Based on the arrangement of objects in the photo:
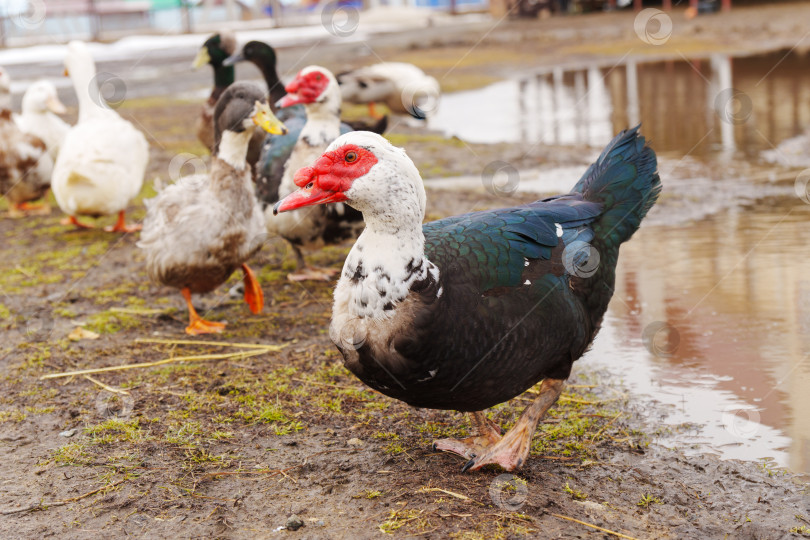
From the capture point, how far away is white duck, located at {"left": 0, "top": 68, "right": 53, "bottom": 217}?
23.5 ft

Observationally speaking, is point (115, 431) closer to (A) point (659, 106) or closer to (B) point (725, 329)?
(B) point (725, 329)

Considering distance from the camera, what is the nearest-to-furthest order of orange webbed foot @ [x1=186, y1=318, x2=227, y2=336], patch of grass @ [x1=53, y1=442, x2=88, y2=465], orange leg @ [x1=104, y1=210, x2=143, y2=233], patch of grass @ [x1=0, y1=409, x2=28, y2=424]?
1. patch of grass @ [x1=53, y1=442, x2=88, y2=465]
2. patch of grass @ [x1=0, y1=409, x2=28, y2=424]
3. orange webbed foot @ [x1=186, y1=318, x2=227, y2=336]
4. orange leg @ [x1=104, y1=210, x2=143, y2=233]

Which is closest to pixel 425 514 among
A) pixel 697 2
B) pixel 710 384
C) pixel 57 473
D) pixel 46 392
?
pixel 57 473

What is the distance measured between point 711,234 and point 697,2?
59.7 feet

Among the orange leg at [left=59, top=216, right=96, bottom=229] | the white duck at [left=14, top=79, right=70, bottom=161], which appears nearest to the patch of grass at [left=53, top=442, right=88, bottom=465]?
the orange leg at [left=59, top=216, right=96, bottom=229]

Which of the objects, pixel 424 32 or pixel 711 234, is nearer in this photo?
pixel 711 234

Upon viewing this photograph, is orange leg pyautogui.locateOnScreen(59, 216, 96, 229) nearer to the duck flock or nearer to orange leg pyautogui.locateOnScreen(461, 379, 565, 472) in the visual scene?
the duck flock

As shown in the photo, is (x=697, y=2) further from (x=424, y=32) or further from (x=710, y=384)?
(x=710, y=384)

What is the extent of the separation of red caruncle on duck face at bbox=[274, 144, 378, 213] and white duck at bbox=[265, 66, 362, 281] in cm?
223

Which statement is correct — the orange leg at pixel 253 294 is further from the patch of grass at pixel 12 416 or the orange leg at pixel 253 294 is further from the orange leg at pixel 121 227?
the orange leg at pixel 121 227

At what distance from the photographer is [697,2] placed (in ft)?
71.0

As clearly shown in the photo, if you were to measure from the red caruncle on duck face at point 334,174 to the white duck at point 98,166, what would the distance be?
3.81 metres

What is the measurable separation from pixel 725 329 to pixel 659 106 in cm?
676

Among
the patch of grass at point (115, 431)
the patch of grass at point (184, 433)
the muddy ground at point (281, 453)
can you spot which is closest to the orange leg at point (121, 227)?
the muddy ground at point (281, 453)
